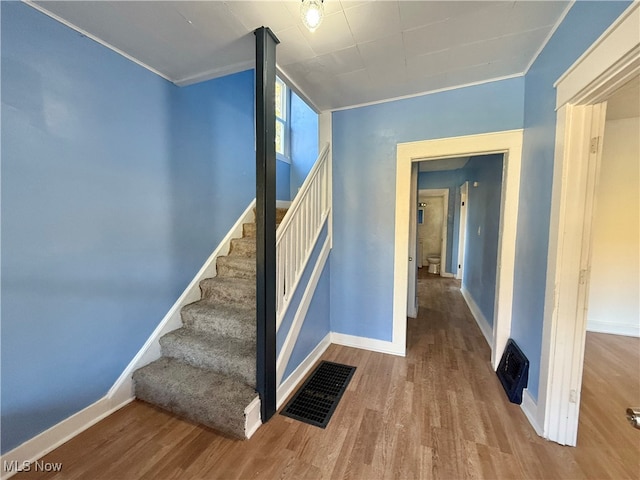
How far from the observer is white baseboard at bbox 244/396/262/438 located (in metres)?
1.55

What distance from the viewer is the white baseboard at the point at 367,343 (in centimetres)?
259

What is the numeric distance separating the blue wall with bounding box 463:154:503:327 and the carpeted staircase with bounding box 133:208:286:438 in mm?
2713

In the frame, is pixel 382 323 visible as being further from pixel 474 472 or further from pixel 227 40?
pixel 227 40

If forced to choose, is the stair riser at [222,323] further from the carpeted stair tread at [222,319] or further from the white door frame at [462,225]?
the white door frame at [462,225]

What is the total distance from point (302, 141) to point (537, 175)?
3.11 m

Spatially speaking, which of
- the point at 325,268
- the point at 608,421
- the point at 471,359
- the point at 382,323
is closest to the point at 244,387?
the point at 325,268

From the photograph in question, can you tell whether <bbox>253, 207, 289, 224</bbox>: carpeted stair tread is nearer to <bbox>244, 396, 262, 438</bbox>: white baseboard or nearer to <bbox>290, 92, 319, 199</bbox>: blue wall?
<bbox>290, 92, 319, 199</bbox>: blue wall

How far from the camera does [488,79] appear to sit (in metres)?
2.08

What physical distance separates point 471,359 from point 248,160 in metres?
3.35

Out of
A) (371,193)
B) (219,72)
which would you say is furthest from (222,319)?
(219,72)

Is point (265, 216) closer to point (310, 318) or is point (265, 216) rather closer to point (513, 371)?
point (310, 318)

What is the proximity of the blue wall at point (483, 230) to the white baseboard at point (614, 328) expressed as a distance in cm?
130

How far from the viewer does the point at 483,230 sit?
3479 millimetres

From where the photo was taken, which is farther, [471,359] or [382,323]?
[382,323]
